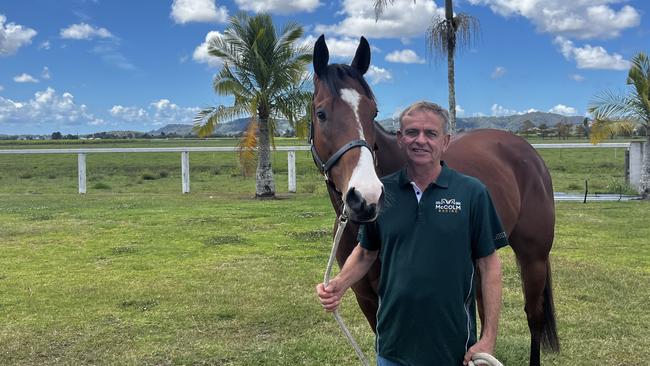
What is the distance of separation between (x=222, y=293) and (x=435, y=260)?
15.4ft

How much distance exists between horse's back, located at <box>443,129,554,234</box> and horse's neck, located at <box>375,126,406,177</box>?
0.61 m

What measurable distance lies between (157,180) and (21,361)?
23.3 meters

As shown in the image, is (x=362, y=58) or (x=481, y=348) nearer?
(x=481, y=348)

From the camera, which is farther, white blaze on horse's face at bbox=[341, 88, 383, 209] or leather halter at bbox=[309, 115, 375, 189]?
leather halter at bbox=[309, 115, 375, 189]

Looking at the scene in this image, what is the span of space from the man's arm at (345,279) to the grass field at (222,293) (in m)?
2.30

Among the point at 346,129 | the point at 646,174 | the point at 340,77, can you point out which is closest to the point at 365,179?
the point at 346,129

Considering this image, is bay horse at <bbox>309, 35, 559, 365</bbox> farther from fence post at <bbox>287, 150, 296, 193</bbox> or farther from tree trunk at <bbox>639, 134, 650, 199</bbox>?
fence post at <bbox>287, 150, 296, 193</bbox>

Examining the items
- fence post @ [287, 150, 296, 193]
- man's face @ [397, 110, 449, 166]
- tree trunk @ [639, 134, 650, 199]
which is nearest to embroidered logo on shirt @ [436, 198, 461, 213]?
man's face @ [397, 110, 449, 166]

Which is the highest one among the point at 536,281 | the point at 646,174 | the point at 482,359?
the point at 646,174

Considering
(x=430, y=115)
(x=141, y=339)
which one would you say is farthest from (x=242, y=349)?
(x=430, y=115)

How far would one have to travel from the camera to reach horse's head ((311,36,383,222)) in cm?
193

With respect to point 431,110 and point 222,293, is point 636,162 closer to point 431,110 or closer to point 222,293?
point 222,293

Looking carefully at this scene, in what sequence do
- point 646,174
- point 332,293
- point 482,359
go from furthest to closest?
point 646,174, point 332,293, point 482,359

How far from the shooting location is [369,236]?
2068mm
